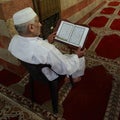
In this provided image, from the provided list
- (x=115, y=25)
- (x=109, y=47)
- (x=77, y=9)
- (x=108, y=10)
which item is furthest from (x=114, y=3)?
(x=109, y=47)

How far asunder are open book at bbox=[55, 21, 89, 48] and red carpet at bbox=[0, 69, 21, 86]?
100cm

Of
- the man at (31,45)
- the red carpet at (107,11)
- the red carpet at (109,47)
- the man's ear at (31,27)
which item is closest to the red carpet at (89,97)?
the red carpet at (109,47)

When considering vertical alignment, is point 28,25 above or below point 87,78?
above

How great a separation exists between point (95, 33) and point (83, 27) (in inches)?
76.2

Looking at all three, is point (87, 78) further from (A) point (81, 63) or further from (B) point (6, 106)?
(B) point (6, 106)

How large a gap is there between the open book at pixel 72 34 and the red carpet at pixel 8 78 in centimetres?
100

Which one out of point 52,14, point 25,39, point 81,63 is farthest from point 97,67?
point 25,39

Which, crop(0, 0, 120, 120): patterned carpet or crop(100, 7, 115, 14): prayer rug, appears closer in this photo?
crop(0, 0, 120, 120): patterned carpet

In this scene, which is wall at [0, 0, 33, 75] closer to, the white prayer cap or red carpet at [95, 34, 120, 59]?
the white prayer cap

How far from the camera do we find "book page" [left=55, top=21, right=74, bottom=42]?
2.03 m

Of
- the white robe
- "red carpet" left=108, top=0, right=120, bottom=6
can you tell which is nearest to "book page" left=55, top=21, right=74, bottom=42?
the white robe

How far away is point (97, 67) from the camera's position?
2.78 m

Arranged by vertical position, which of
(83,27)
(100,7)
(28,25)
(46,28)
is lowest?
(100,7)

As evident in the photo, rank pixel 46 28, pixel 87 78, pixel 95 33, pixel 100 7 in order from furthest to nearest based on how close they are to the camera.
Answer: pixel 100 7 → pixel 95 33 → pixel 46 28 → pixel 87 78
